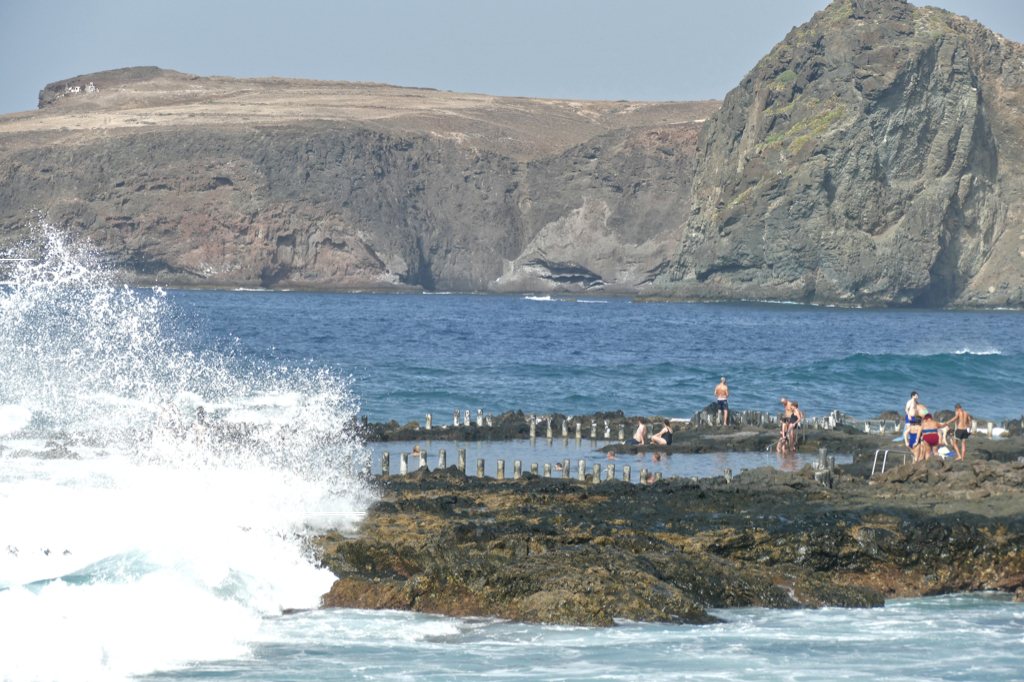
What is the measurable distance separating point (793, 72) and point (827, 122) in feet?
35.7

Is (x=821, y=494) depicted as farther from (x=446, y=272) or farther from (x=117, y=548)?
(x=446, y=272)

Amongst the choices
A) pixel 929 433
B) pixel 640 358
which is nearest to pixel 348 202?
pixel 640 358

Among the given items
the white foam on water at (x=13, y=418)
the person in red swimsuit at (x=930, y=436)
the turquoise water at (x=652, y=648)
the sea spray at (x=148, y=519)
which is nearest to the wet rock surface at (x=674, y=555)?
the turquoise water at (x=652, y=648)

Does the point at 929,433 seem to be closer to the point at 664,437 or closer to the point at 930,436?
the point at 930,436

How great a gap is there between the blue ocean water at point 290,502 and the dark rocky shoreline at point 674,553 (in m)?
0.33

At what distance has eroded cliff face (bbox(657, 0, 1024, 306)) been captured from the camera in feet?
351

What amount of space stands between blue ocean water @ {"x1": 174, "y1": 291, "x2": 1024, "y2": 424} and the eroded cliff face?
59.6 ft

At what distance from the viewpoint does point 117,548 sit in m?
12.2

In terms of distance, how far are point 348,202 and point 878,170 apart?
7448 centimetres

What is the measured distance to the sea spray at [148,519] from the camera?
32.7 ft

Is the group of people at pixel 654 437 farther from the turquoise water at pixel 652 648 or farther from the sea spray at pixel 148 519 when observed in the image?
the turquoise water at pixel 652 648

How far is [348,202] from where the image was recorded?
5906 inches

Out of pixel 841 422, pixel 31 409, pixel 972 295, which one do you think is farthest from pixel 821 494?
pixel 972 295

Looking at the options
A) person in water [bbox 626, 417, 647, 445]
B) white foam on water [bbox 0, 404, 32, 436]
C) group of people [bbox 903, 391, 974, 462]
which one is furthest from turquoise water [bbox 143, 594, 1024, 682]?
white foam on water [bbox 0, 404, 32, 436]
